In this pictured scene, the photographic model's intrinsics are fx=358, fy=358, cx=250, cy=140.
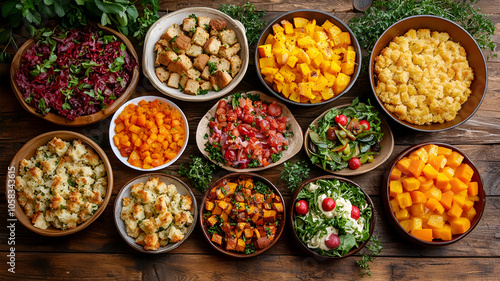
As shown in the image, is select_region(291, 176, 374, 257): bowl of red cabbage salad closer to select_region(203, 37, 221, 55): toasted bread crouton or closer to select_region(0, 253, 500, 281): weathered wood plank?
select_region(0, 253, 500, 281): weathered wood plank

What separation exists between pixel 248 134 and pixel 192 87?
72 centimetres

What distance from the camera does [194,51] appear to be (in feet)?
11.8

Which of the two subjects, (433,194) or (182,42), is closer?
(433,194)

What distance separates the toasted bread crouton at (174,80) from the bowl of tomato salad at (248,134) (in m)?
0.43

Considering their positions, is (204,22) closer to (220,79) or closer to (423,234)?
(220,79)

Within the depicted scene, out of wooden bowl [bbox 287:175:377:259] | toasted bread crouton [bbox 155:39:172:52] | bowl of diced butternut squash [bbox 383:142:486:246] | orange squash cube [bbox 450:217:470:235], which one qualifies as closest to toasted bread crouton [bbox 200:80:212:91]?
toasted bread crouton [bbox 155:39:172:52]

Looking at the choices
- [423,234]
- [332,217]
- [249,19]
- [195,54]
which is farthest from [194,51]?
[423,234]

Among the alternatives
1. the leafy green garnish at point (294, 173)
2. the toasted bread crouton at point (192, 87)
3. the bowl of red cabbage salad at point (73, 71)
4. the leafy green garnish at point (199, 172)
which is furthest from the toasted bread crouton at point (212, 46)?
the leafy green garnish at point (294, 173)

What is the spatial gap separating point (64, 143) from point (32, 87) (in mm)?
591

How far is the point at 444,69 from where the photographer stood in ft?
11.7

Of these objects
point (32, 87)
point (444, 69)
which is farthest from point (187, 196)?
point (444, 69)

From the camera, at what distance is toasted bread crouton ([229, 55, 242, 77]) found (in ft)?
11.7

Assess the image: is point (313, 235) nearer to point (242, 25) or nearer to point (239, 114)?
point (239, 114)

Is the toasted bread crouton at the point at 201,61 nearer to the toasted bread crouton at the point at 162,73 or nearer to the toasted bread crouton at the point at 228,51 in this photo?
the toasted bread crouton at the point at 228,51
